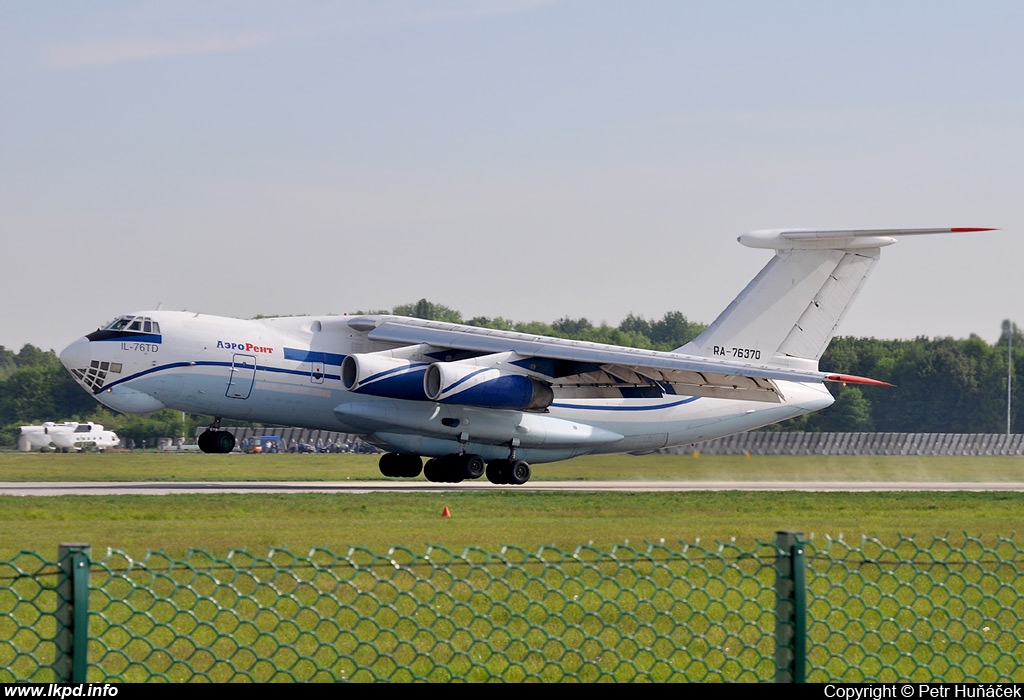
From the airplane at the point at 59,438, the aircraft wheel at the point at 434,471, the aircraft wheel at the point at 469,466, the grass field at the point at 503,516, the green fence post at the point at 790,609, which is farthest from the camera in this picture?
the airplane at the point at 59,438

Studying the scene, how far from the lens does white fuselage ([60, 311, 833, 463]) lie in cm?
2320

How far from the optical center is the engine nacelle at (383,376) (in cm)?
2345

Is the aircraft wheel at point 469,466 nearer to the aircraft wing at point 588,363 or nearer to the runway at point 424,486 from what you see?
the runway at point 424,486

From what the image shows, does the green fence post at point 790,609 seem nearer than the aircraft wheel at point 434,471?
Yes

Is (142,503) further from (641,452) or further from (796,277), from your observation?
(796,277)

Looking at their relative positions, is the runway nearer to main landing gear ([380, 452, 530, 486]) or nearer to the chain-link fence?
main landing gear ([380, 452, 530, 486])

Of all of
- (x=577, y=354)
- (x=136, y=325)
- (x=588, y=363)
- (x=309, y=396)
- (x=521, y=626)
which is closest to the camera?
(x=521, y=626)

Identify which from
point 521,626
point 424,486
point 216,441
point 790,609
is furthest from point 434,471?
point 790,609

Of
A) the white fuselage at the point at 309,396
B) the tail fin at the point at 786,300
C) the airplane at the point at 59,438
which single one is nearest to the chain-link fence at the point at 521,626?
the white fuselage at the point at 309,396

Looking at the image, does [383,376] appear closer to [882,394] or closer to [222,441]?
[222,441]

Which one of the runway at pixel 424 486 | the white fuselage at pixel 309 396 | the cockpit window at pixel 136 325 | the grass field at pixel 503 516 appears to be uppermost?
the cockpit window at pixel 136 325

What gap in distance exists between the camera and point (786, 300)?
27.8m

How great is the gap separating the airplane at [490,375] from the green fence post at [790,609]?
18.7m

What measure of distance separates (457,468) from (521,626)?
1634cm
